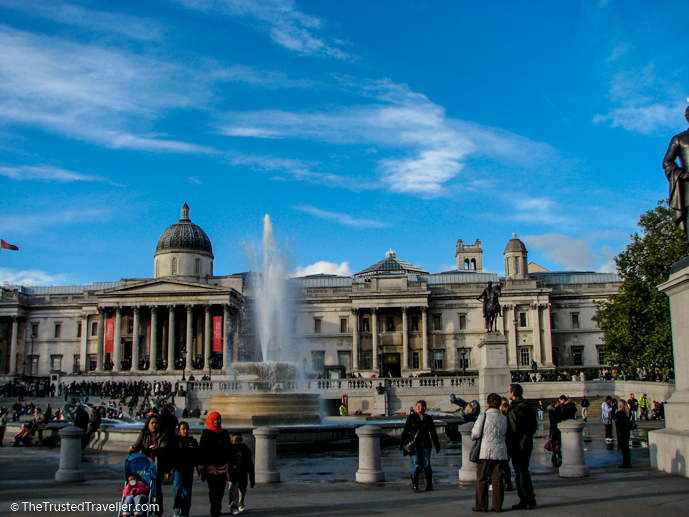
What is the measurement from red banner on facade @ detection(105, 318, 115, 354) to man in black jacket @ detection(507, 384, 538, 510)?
66737mm

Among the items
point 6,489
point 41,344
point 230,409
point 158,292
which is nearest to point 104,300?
point 158,292

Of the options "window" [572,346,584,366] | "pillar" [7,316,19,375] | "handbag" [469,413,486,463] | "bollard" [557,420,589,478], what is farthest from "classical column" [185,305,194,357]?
"handbag" [469,413,486,463]

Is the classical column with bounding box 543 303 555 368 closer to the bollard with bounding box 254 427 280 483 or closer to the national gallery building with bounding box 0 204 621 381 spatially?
the national gallery building with bounding box 0 204 621 381

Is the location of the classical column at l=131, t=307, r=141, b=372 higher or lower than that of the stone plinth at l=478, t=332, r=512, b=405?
higher

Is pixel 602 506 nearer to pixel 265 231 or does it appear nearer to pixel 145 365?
pixel 265 231

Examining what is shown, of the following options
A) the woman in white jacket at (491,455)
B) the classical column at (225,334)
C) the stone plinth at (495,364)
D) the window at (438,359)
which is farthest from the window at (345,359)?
the woman in white jacket at (491,455)

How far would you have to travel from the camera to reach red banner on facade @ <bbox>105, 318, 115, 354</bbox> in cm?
7281

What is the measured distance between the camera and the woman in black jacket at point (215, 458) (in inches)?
399

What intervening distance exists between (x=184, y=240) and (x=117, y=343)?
13946mm

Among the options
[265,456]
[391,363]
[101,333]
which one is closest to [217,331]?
[101,333]

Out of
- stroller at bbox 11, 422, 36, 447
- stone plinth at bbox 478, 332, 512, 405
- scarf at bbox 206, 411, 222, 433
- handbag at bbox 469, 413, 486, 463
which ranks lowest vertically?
stroller at bbox 11, 422, 36, 447

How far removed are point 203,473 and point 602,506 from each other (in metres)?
6.16

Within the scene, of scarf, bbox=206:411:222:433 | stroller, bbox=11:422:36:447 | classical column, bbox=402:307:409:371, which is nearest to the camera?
scarf, bbox=206:411:222:433

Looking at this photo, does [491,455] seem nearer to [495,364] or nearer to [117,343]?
[495,364]
